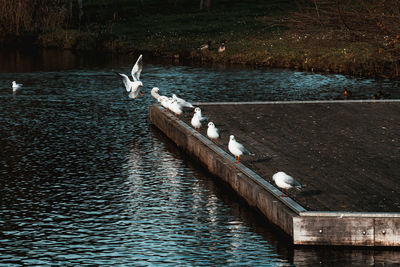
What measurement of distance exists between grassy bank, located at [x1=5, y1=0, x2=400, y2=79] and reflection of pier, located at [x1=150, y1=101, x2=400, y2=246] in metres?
6.96

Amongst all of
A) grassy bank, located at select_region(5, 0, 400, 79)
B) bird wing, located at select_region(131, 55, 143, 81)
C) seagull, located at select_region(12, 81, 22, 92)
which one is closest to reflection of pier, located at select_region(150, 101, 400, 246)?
bird wing, located at select_region(131, 55, 143, 81)

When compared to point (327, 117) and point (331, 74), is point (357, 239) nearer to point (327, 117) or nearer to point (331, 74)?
point (327, 117)

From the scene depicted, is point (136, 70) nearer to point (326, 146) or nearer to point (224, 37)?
point (326, 146)

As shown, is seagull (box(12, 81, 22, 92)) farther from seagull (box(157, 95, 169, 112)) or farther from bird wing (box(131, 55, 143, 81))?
seagull (box(157, 95, 169, 112))

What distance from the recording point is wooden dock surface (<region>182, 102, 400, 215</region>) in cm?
1492

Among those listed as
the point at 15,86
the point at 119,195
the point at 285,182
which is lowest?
the point at 119,195

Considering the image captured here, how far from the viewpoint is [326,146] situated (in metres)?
19.6

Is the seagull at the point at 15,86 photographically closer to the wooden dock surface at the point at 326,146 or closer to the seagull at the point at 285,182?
the wooden dock surface at the point at 326,146

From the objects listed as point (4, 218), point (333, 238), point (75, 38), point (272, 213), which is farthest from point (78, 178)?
point (75, 38)

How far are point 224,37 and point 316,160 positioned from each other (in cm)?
3964

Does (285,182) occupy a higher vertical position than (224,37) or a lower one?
lower

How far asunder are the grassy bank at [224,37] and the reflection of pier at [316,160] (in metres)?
6.96

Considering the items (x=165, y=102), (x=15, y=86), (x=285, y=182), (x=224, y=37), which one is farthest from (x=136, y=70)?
(x=224, y=37)

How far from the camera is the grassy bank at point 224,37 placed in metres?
39.1
